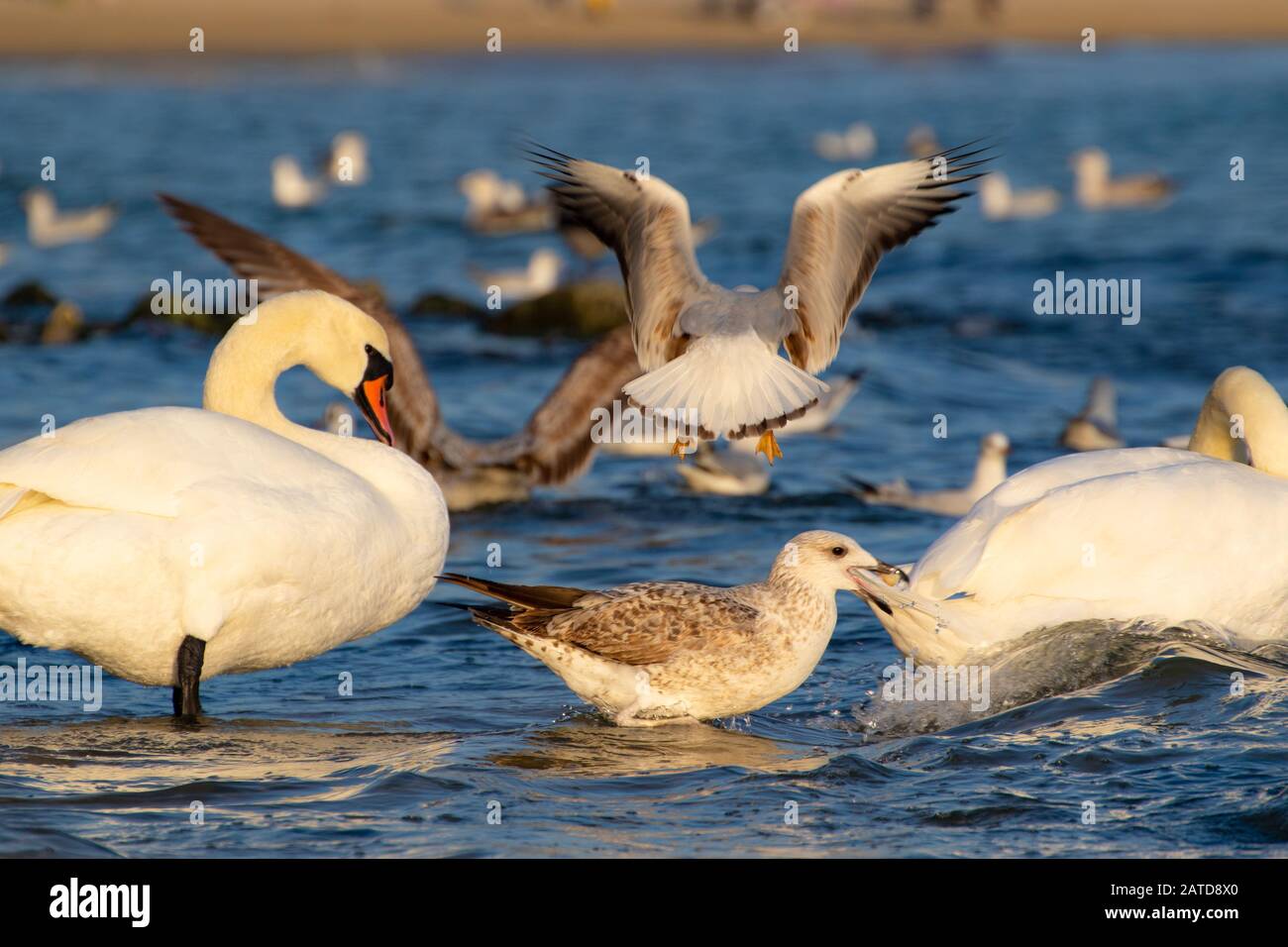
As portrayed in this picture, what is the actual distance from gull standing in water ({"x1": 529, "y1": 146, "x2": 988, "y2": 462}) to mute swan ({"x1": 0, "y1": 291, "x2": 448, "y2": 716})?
186 cm

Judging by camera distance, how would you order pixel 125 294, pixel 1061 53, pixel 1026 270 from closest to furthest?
pixel 125 294 < pixel 1026 270 < pixel 1061 53

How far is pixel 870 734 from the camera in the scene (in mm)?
6285

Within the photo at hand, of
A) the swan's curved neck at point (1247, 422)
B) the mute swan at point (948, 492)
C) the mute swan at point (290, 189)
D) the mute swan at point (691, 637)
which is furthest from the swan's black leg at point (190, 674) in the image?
the mute swan at point (290, 189)

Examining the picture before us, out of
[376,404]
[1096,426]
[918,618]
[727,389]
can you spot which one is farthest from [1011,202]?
[918,618]

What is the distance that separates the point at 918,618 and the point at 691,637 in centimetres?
80

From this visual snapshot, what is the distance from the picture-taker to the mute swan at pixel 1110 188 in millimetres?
22625

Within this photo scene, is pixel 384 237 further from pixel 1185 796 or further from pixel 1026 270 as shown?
pixel 1185 796

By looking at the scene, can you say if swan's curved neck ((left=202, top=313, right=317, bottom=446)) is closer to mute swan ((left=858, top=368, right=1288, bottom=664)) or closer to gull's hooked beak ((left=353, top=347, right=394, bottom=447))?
gull's hooked beak ((left=353, top=347, right=394, bottom=447))

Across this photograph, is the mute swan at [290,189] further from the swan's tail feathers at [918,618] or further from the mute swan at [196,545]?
the swan's tail feathers at [918,618]

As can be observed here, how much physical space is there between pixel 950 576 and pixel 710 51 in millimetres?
40345

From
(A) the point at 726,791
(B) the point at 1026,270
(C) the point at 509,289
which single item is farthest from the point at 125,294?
(A) the point at 726,791

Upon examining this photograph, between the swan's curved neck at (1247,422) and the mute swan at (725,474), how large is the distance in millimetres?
3224

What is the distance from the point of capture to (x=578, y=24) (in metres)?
42.5

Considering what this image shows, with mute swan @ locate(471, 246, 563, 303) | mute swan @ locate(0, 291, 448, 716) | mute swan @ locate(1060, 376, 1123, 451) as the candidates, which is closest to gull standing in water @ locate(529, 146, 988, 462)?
mute swan @ locate(0, 291, 448, 716)
